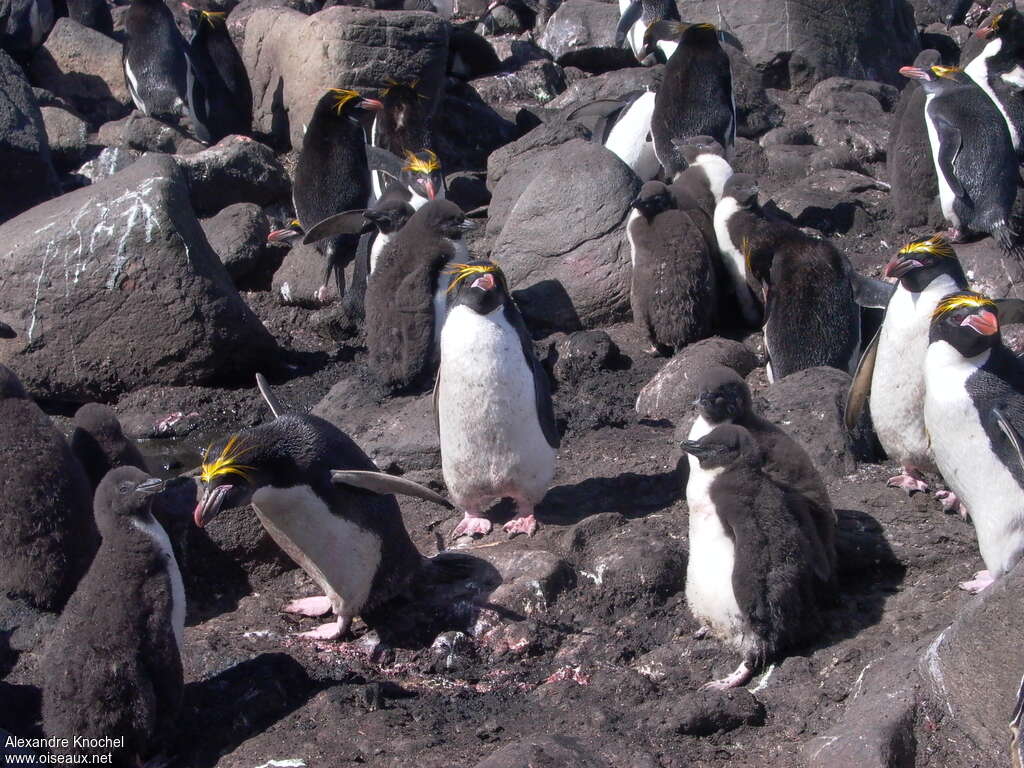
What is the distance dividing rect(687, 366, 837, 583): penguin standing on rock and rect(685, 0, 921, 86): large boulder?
30.6 feet

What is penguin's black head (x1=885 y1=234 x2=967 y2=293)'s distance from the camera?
5645 mm

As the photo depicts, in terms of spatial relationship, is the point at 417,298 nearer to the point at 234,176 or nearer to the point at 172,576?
the point at 172,576

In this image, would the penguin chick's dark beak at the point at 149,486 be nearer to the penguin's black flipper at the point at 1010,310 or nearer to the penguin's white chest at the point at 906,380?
the penguin's white chest at the point at 906,380

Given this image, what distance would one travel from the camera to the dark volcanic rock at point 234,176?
1072 cm

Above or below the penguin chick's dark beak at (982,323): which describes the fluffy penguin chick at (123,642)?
below

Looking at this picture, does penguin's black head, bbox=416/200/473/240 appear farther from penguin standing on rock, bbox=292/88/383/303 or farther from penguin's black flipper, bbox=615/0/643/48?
penguin's black flipper, bbox=615/0/643/48

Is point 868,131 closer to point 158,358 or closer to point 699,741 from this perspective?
point 158,358

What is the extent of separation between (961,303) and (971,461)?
0.67 m

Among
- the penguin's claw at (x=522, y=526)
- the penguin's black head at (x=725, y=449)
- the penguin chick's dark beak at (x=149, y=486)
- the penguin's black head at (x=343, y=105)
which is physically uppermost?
the penguin's black head at (x=343, y=105)

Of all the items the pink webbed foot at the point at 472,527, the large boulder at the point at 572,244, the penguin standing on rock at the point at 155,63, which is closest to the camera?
the pink webbed foot at the point at 472,527

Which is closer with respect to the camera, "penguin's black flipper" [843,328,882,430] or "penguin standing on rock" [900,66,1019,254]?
"penguin's black flipper" [843,328,882,430]

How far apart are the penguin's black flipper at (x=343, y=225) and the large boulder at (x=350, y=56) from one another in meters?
3.05

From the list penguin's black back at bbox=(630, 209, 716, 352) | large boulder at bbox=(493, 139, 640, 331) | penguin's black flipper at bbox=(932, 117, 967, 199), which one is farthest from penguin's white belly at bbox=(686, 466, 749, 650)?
penguin's black flipper at bbox=(932, 117, 967, 199)

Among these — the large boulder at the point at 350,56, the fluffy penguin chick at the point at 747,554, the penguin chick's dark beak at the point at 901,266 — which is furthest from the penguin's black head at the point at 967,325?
the large boulder at the point at 350,56
